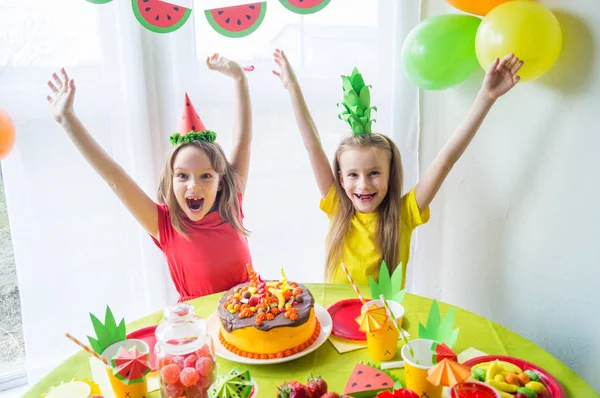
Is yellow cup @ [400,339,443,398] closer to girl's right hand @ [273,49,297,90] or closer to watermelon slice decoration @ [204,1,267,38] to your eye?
girl's right hand @ [273,49,297,90]

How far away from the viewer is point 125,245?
204 cm

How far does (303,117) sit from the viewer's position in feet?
5.74

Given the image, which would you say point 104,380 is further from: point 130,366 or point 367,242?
point 367,242

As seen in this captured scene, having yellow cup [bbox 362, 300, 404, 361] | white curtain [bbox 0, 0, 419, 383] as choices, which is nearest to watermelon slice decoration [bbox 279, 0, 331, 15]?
white curtain [bbox 0, 0, 419, 383]

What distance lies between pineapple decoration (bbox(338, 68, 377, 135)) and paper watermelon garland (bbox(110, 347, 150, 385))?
1.01 m

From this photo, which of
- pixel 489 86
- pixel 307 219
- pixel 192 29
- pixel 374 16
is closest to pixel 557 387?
pixel 489 86

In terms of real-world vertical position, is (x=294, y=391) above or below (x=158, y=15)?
below

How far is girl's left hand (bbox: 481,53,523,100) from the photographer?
1.37 m

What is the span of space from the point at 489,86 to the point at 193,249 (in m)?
1.07

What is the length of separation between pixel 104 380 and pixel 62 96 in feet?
2.77

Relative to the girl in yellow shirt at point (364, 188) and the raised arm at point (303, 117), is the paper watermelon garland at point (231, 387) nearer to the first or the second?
the girl in yellow shirt at point (364, 188)

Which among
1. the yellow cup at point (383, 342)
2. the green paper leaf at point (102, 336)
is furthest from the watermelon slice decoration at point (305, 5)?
the green paper leaf at point (102, 336)

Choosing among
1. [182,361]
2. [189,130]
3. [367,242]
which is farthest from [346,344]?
[189,130]

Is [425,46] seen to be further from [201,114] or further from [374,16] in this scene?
[201,114]
